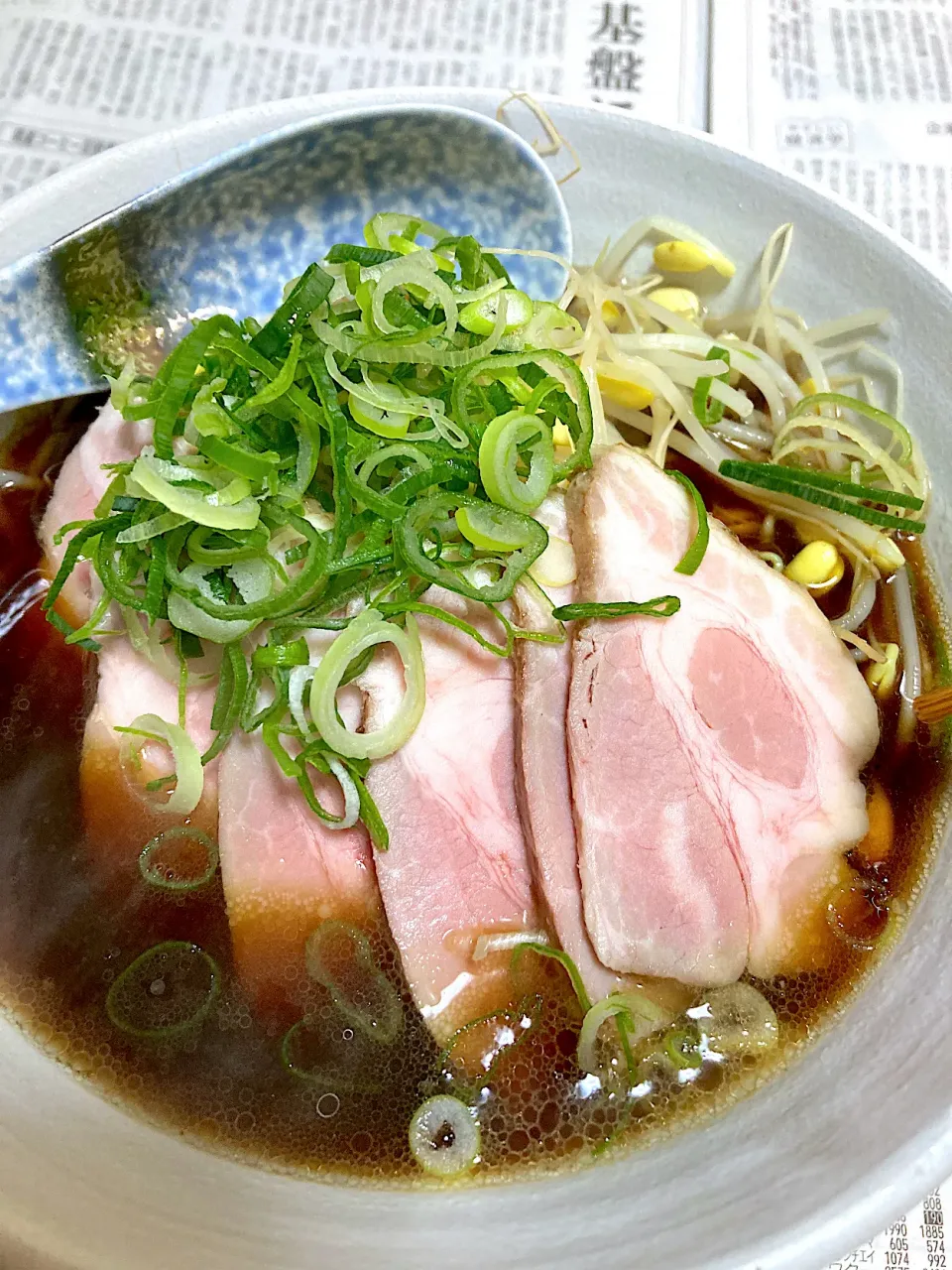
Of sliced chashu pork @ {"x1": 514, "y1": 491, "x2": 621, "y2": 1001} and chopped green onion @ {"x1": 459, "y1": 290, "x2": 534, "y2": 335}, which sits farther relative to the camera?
chopped green onion @ {"x1": 459, "y1": 290, "x2": 534, "y2": 335}

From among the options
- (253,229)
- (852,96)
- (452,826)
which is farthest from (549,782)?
(852,96)

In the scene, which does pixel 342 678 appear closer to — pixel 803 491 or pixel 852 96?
pixel 803 491

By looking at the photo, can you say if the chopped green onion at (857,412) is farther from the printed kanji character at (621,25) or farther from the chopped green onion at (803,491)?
the printed kanji character at (621,25)

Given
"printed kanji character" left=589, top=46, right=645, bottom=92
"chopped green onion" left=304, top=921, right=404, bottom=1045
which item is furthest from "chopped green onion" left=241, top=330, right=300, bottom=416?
"printed kanji character" left=589, top=46, right=645, bottom=92

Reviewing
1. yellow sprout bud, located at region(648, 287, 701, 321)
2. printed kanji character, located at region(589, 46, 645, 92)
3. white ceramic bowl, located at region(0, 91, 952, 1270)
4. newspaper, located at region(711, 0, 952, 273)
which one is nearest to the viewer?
white ceramic bowl, located at region(0, 91, 952, 1270)

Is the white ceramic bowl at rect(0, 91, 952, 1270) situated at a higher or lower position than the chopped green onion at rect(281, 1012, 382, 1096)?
higher

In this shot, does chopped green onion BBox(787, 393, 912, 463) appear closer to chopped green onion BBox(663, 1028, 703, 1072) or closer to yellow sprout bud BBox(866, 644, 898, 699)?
yellow sprout bud BBox(866, 644, 898, 699)

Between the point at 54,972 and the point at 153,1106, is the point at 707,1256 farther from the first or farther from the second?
the point at 54,972
